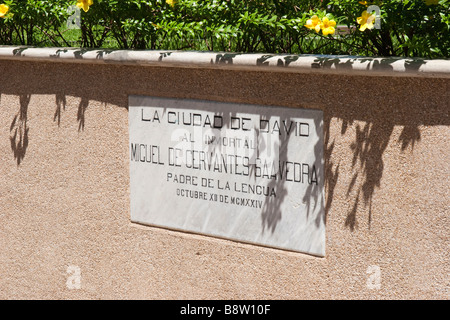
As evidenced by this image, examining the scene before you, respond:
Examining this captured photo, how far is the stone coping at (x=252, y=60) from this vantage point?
375 centimetres

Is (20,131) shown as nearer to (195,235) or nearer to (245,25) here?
(195,235)

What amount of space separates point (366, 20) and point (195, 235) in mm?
1856

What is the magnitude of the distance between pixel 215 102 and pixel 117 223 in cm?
127

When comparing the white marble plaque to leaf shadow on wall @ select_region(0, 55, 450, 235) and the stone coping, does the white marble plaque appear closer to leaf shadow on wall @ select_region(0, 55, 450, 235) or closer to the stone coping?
leaf shadow on wall @ select_region(0, 55, 450, 235)

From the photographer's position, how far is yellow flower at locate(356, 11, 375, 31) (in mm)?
3980

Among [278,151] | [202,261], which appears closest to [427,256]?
[278,151]

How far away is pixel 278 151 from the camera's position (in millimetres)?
4355

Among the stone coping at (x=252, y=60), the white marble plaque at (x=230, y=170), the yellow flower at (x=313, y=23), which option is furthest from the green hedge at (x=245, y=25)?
the white marble plaque at (x=230, y=170)

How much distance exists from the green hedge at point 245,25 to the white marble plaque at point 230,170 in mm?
491

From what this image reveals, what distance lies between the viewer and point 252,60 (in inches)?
169

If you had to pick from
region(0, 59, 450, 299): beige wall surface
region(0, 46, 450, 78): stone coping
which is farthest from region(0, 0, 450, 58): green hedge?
region(0, 59, 450, 299): beige wall surface

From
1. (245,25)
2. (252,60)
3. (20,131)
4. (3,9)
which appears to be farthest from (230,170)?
(3,9)

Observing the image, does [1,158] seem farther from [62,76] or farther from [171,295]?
[171,295]

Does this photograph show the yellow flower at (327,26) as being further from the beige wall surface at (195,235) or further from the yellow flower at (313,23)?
the beige wall surface at (195,235)
